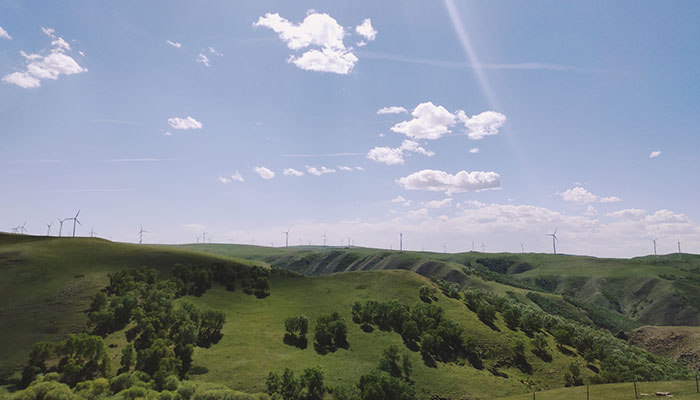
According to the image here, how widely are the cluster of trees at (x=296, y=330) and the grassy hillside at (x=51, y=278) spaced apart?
138 feet

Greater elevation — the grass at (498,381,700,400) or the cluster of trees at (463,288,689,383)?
the grass at (498,381,700,400)

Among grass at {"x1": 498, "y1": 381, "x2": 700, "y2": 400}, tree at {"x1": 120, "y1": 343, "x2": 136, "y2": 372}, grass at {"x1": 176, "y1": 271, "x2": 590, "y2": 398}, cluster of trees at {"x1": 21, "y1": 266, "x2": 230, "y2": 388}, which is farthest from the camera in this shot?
grass at {"x1": 176, "y1": 271, "x2": 590, "y2": 398}

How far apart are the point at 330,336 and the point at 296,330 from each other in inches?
345

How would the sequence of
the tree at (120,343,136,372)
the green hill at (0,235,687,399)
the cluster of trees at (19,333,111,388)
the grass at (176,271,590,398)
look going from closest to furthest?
the cluster of trees at (19,333,111,388) → the tree at (120,343,136,372) → the grass at (176,271,590,398) → the green hill at (0,235,687,399)

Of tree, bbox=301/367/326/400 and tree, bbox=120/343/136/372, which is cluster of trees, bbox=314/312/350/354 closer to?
tree, bbox=301/367/326/400

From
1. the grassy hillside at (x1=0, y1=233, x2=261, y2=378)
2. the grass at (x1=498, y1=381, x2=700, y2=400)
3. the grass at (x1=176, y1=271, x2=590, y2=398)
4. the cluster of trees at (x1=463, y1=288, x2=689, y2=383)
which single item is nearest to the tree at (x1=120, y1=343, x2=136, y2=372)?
the grass at (x1=176, y1=271, x2=590, y2=398)

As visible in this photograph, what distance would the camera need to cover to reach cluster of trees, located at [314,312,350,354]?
77062mm

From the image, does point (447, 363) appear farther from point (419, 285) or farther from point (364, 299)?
point (419, 285)

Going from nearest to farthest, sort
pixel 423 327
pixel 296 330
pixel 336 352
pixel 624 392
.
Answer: pixel 624 392, pixel 336 352, pixel 296 330, pixel 423 327

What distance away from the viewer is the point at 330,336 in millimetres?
79312

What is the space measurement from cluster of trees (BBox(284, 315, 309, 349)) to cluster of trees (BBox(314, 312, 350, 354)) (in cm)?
276

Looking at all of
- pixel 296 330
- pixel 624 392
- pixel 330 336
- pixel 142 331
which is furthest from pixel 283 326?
pixel 624 392

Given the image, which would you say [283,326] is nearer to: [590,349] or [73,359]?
[73,359]

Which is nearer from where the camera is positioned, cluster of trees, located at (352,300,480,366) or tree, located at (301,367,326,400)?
tree, located at (301,367,326,400)
